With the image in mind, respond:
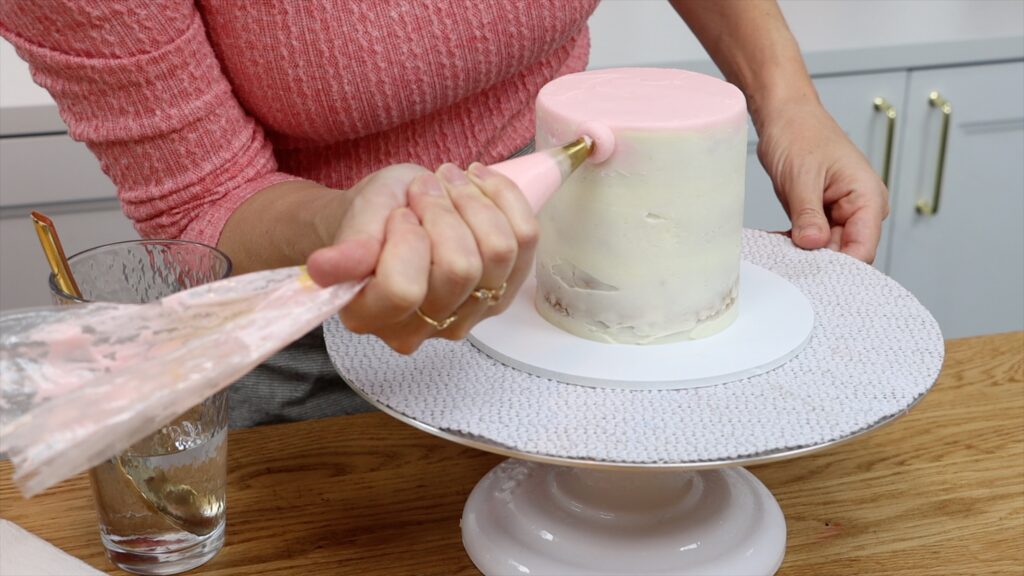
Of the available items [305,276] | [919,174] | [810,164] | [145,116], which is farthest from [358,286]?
[919,174]

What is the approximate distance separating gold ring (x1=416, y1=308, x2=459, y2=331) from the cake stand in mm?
50

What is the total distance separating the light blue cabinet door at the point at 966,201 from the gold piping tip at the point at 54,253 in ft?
3.97

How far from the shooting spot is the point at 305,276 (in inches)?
18.7

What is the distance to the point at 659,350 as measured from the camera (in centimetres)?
61

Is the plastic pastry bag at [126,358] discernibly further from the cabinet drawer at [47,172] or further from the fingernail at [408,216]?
the cabinet drawer at [47,172]

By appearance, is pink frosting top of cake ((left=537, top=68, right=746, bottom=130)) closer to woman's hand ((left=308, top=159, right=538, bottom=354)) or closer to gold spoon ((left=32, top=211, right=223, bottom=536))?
woman's hand ((left=308, top=159, right=538, bottom=354))

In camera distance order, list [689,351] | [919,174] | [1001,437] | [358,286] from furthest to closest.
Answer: [919,174] < [1001,437] < [689,351] < [358,286]

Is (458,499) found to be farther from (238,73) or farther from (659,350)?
(238,73)

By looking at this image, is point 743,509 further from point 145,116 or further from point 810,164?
point 145,116

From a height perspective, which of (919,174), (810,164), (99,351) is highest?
(99,351)

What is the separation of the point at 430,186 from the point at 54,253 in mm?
217

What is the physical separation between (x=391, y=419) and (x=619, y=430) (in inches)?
11.4

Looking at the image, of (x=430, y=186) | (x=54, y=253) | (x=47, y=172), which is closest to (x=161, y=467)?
(x=54, y=253)

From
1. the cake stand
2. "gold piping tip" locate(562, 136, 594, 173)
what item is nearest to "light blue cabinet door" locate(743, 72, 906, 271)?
the cake stand
